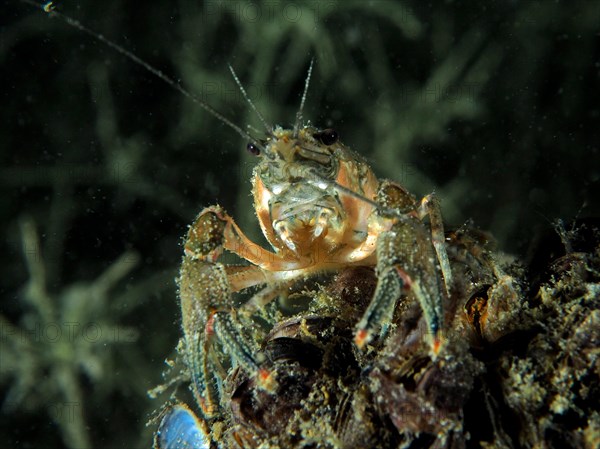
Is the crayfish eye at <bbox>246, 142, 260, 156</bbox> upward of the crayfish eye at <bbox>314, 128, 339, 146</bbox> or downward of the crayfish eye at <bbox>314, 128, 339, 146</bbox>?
upward

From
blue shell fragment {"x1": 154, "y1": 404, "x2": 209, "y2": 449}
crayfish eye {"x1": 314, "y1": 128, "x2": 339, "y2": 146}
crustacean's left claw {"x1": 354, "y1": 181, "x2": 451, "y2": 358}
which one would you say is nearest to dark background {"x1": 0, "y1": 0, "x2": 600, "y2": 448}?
crayfish eye {"x1": 314, "y1": 128, "x2": 339, "y2": 146}

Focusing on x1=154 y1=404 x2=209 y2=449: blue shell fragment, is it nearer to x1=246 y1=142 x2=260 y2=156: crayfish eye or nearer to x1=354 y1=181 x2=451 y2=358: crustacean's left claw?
x1=354 y1=181 x2=451 y2=358: crustacean's left claw

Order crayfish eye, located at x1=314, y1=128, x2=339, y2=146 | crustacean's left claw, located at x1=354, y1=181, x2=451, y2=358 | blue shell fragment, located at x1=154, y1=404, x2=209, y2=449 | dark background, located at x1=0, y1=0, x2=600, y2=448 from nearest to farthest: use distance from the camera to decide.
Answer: crustacean's left claw, located at x1=354, y1=181, x2=451, y2=358 < blue shell fragment, located at x1=154, y1=404, x2=209, y2=449 < crayfish eye, located at x1=314, y1=128, x2=339, y2=146 < dark background, located at x1=0, y1=0, x2=600, y2=448

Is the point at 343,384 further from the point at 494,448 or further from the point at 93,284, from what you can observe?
the point at 93,284

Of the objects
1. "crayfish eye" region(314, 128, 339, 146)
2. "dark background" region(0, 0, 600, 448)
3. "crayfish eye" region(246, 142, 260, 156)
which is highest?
"dark background" region(0, 0, 600, 448)

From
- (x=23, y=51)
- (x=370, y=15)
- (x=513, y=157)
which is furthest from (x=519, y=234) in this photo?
(x=23, y=51)

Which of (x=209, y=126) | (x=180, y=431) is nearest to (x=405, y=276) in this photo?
(x=180, y=431)

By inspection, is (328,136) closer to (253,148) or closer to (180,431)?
(253,148)
